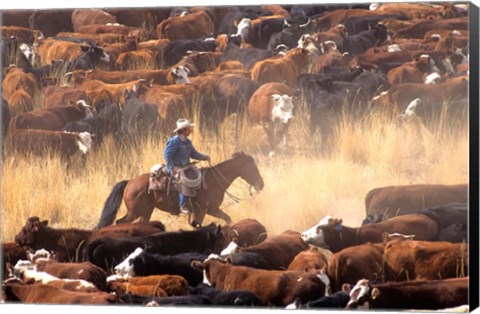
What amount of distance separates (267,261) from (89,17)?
268 cm

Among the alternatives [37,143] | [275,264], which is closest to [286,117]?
[275,264]

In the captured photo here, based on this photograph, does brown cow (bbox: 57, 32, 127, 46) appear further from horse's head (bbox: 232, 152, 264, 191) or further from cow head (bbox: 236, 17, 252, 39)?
horse's head (bbox: 232, 152, 264, 191)

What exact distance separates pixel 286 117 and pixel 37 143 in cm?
223

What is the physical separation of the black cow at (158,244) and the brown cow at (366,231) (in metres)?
0.81

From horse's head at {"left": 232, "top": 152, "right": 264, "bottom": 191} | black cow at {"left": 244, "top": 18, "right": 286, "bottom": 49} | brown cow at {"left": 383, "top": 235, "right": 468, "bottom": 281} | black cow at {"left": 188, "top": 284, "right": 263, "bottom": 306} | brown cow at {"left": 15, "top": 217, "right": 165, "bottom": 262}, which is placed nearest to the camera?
brown cow at {"left": 383, "top": 235, "right": 468, "bottom": 281}

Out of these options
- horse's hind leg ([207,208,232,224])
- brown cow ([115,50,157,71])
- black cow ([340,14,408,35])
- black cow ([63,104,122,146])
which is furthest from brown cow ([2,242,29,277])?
black cow ([340,14,408,35])

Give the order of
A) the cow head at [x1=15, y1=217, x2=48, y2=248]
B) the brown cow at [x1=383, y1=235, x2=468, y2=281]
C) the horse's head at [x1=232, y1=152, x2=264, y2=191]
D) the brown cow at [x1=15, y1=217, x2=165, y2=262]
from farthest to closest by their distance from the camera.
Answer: the cow head at [x1=15, y1=217, x2=48, y2=248] → the brown cow at [x1=15, y1=217, x2=165, y2=262] → the horse's head at [x1=232, y1=152, x2=264, y2=191] → the brown cow at [x1=383, y1=235, x2=468, y2=281]

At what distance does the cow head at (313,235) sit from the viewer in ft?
38.7

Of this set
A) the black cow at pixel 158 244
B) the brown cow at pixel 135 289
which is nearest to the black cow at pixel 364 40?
the black cow at pixel 158 244

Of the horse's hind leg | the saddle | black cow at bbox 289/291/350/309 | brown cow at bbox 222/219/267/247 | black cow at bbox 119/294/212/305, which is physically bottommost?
black cow at bbox 119/294/212/305

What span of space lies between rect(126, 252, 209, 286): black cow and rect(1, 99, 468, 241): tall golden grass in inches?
11.4

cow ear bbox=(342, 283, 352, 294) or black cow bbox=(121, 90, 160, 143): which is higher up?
black cow bbox=(121, 90, 160, 143)

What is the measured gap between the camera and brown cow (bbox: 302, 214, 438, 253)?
37.9 feet

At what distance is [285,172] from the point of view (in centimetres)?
1199
